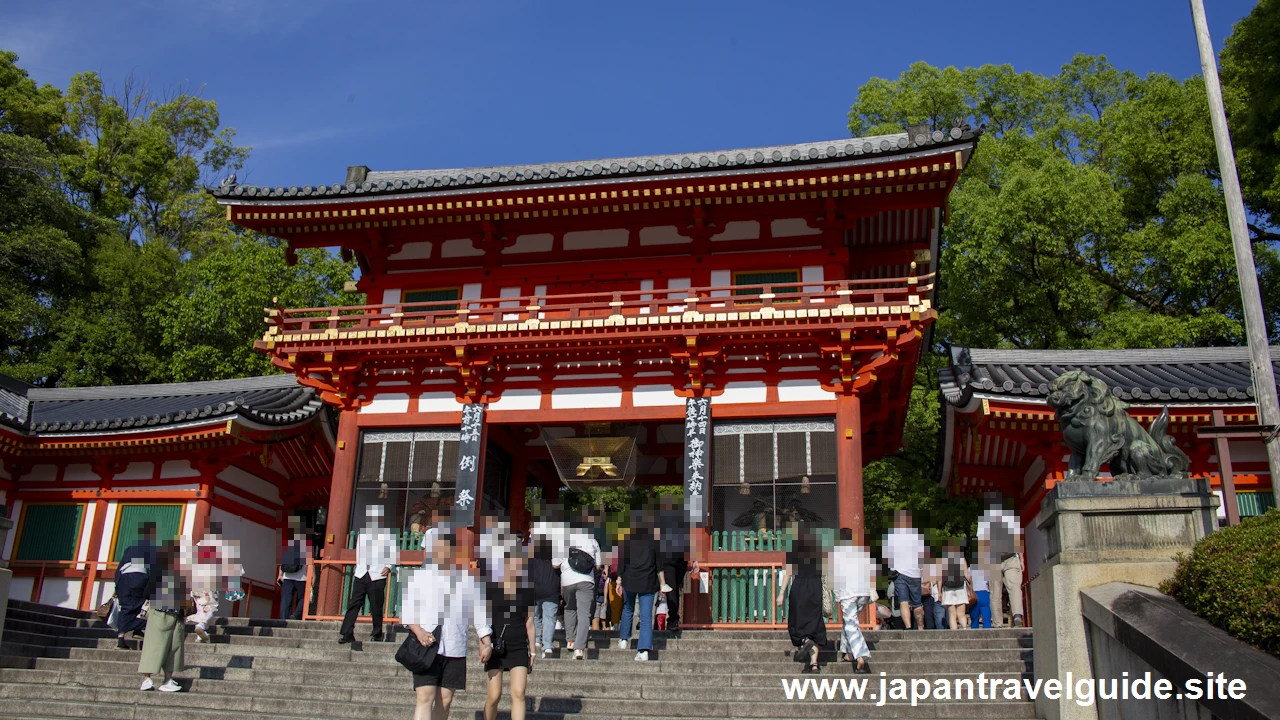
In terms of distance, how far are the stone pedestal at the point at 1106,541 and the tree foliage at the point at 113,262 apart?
22216 millimetres

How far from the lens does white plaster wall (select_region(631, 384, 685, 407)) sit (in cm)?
1535

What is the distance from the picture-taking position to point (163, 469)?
17250 millimetres

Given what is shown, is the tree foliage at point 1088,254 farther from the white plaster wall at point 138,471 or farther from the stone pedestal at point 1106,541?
the white plaster wall at point 138,471

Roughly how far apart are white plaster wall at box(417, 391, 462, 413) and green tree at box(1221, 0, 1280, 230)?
18.2 metres

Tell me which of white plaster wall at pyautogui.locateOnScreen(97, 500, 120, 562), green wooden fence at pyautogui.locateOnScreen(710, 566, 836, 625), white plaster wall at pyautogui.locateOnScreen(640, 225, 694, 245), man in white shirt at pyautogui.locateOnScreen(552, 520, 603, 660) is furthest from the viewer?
white plaster wall at pyautogui.locateOnScreen(640, 225, 694, 245)

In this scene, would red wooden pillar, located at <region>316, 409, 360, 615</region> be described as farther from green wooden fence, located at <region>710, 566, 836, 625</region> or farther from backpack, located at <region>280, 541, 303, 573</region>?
green wooden fence, located at <region>710, 566, 836, 625</region>

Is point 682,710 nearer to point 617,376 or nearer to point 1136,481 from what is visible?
point 1136,481

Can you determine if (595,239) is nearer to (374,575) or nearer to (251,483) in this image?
(374,575)

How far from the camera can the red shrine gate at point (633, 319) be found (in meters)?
14.5

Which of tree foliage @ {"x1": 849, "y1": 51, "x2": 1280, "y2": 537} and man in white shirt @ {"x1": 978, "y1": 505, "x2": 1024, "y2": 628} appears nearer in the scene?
man in white shirt @ {"x1": 978, "y1": 505, "x2": 1024, "y2": 628}

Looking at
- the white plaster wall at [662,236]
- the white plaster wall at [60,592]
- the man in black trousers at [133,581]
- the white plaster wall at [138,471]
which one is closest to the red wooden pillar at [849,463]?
the white plaster wall at [662,236]

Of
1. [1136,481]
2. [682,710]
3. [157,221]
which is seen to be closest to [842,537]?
[682,710]

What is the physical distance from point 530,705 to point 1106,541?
520 cm

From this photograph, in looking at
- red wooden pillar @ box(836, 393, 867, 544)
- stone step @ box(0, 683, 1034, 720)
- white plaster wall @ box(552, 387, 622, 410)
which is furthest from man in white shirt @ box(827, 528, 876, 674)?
white plaster wall @ box(552, 387, 622, 410)
